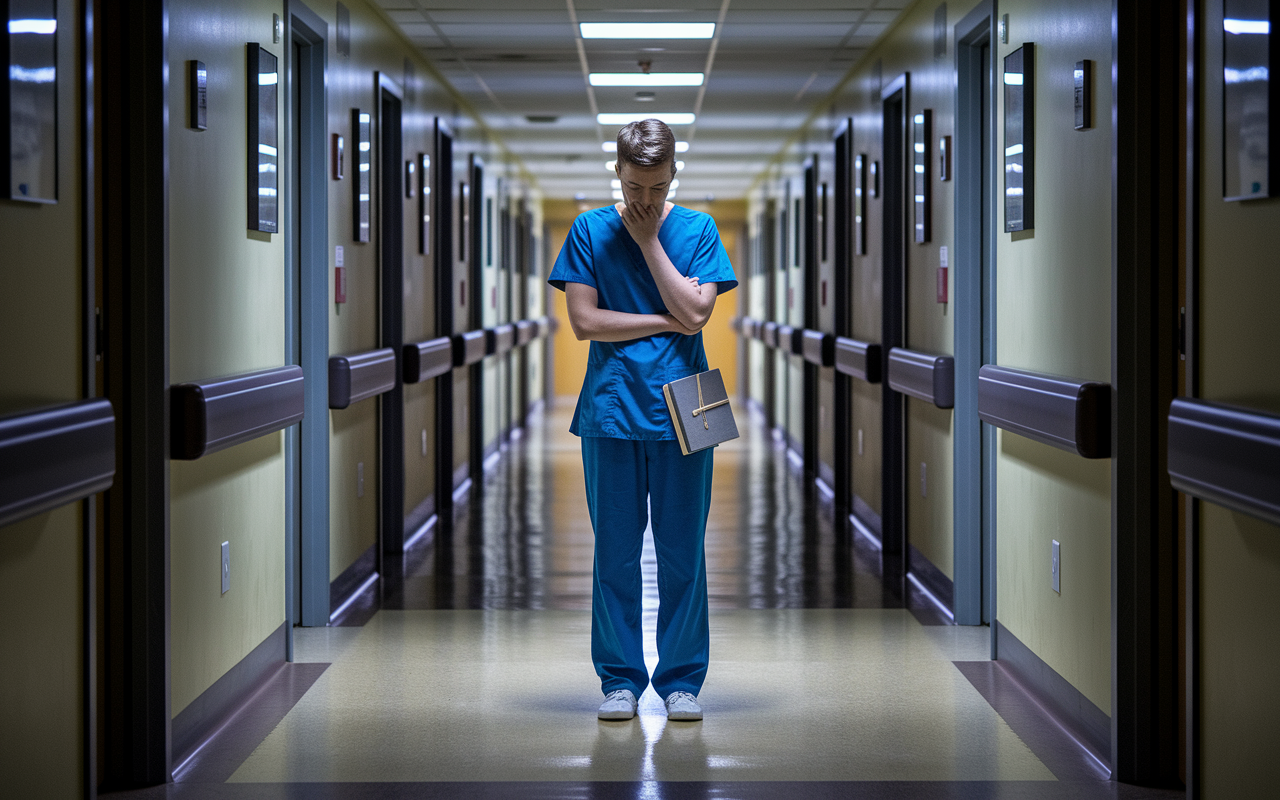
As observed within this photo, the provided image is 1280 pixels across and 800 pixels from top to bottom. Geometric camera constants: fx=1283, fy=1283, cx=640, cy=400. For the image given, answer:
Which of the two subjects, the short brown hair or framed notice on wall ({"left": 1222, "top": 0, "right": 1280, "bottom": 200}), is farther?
the short brown hair

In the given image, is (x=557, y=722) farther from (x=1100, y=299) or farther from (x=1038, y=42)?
(x=1038, y=42)

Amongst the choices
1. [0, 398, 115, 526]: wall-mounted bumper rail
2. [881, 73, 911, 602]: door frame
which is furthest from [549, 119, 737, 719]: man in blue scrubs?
[881, 73, 911, 602]: door frame

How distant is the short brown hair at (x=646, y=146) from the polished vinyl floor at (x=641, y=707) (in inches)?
58.1

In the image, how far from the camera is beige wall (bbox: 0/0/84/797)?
7.45 ft

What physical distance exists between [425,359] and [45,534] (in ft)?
13.5

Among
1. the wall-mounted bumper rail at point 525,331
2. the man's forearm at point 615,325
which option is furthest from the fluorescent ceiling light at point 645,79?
the man's forearm at point 615,325

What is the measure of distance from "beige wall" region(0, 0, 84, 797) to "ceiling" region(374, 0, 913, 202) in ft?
11.3

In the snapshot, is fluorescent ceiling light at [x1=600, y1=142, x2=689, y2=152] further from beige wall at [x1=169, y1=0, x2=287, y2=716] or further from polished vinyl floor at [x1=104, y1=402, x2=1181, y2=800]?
beige wall at [x1=169, y1=0, x2=287, y2=716]

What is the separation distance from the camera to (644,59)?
7059mm

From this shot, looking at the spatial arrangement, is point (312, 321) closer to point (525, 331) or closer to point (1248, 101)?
point (1248, 101)

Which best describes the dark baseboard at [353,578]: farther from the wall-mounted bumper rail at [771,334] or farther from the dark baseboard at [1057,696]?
the wall-mounted bumper rail at [771,334]

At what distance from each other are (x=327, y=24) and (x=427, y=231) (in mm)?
2315

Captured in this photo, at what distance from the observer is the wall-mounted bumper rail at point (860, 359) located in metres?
6.30

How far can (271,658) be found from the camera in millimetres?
4020
